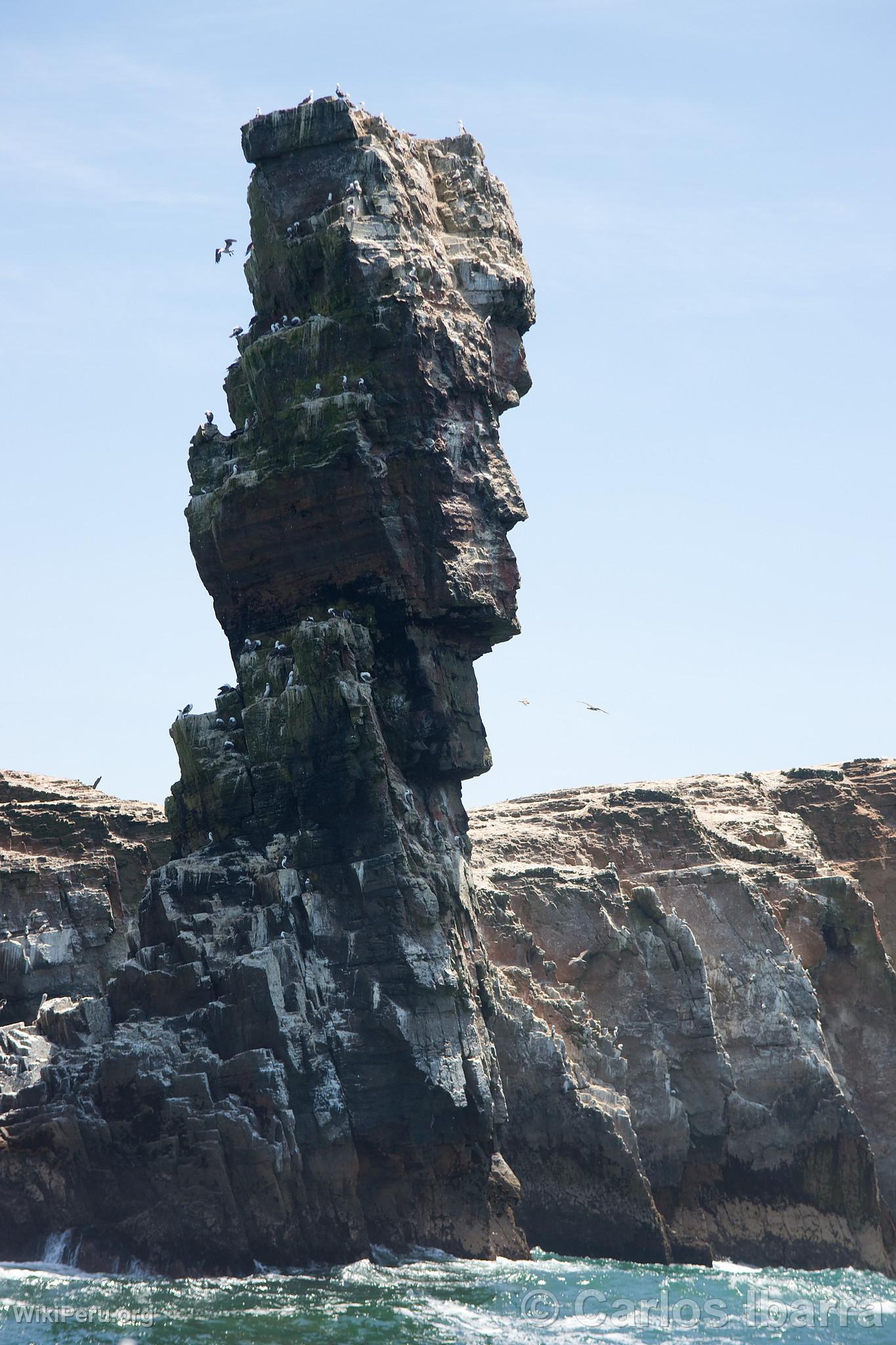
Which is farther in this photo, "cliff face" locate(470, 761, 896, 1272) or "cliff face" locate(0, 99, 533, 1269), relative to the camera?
"cliff face" locate(470, 761, 896, 1272)

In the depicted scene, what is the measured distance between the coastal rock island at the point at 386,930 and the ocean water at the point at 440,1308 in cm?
134

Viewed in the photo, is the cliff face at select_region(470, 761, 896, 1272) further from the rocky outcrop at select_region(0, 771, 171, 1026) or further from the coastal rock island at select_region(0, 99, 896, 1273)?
the rocky outcrop at select_region(0, 771, 171, 1026)

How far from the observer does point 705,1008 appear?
72750 millimetres

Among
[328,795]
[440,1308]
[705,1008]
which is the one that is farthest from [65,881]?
[440,1308]

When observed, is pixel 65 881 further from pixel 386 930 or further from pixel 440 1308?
pixel 440 1308

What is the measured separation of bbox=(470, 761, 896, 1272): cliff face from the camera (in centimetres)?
6819

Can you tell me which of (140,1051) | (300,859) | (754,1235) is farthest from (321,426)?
(754,1235)

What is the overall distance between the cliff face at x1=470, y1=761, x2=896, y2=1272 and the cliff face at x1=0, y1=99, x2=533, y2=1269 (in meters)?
5.14

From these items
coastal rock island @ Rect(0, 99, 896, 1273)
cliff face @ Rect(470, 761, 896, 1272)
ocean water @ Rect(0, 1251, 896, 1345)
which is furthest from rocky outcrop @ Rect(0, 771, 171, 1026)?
ocean water @ Rect(0, 1251, 896, 1345)

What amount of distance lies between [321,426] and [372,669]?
7.52 meters

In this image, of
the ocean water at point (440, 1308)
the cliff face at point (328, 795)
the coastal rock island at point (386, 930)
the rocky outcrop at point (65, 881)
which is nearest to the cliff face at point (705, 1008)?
the coastal rock island at point (386, 930)

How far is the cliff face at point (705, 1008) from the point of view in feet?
224

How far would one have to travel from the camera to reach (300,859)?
205ft

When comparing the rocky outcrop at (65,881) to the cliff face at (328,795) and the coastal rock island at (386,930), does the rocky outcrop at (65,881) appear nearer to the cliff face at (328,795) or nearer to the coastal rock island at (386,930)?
the coastal rock island at (386,930)
